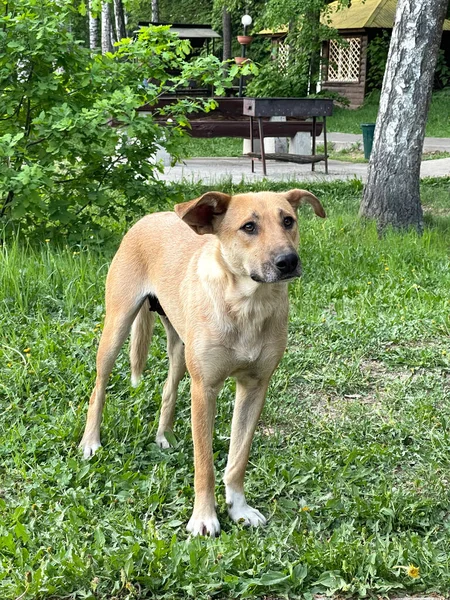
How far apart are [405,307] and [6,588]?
3912 mm

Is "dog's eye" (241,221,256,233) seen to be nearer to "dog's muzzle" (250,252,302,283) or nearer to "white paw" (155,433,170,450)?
"dog's muzzle" (250,252,302,283)

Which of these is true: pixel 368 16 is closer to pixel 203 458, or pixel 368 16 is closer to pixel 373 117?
pixel 373 117

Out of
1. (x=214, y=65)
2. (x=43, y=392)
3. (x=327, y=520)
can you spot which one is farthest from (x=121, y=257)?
(x=214, y=65)

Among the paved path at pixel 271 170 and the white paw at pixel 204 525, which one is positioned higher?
the white paw at pixel 204 525

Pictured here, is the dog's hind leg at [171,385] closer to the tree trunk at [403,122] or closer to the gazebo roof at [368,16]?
the tree trunk at [403,122]

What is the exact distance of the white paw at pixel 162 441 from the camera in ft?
13.3

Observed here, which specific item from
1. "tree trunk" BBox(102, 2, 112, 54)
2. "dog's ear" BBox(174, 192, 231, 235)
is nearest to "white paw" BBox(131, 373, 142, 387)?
"dog's ear" BBox(174, 192, 231, 235)

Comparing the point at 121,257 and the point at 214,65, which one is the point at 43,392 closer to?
the point at 121,257

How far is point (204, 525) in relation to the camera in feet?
10.8

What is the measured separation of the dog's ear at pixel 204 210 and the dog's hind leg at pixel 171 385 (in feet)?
2.94

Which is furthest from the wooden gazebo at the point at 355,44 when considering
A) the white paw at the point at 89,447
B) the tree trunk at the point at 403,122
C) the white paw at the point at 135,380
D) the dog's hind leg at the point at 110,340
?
the white paw at the point at 89,447

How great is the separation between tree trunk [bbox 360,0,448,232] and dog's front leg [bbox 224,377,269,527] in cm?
517

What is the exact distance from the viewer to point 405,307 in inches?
232

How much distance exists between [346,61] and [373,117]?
27.2 ft
